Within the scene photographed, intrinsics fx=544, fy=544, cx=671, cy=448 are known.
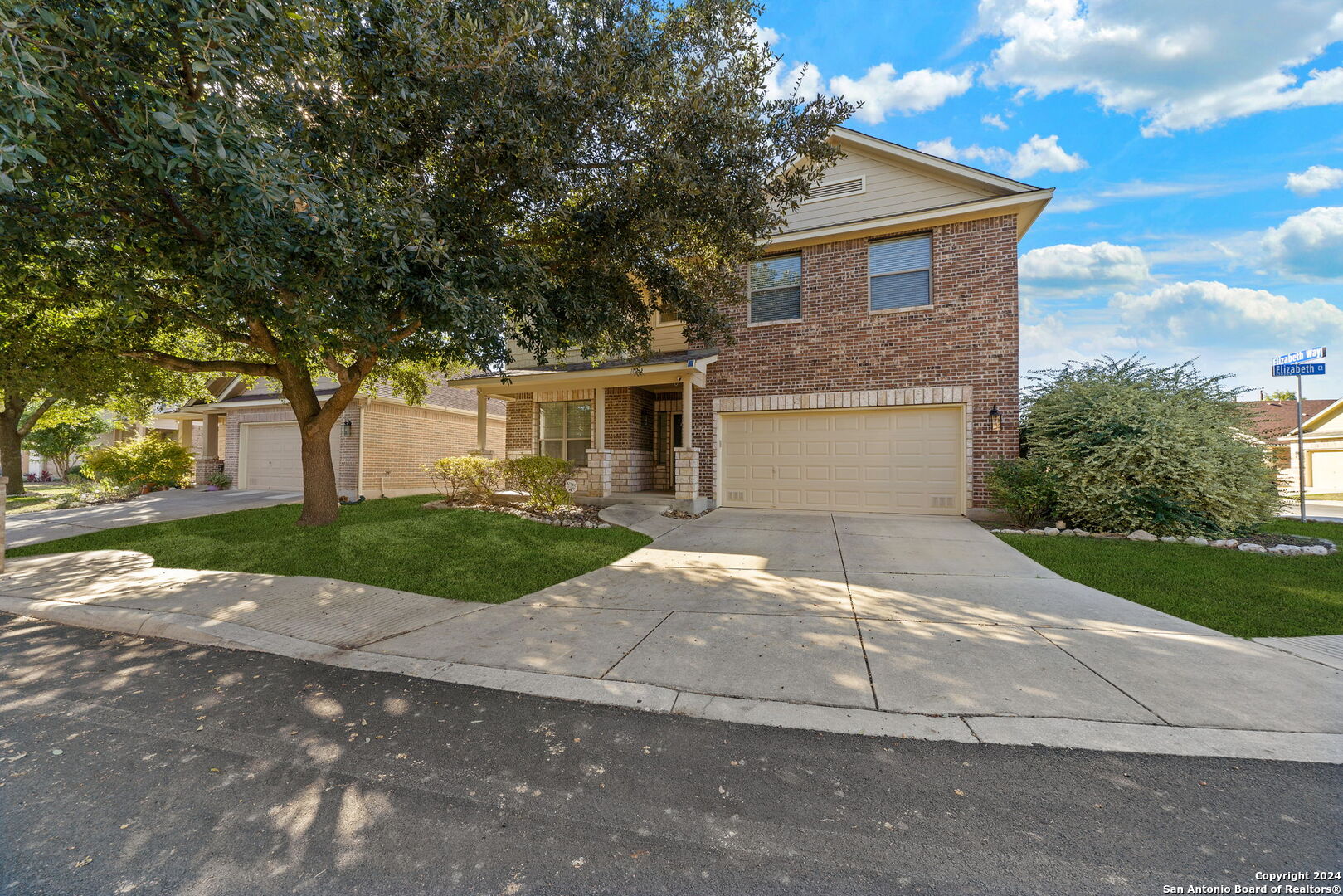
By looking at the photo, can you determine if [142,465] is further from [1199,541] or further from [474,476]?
[1199,541]

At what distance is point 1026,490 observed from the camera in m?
9.09

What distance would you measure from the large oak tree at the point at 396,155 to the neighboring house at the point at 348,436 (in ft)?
23.9

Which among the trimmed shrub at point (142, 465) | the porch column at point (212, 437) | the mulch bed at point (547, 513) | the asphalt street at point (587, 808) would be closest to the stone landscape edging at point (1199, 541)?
the asphalt street at point (587, 808)

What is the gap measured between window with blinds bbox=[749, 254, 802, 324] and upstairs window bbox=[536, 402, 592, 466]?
4.93 metres

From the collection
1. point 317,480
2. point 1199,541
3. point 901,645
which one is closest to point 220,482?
point 317,480

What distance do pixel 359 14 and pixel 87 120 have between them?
252cm

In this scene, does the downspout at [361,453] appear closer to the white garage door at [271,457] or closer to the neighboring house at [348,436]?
the neighboring house at [348,436]

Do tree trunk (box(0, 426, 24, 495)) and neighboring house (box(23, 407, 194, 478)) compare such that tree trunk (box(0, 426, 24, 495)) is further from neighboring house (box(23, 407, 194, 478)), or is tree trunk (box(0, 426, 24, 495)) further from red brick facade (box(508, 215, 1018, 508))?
red brick facade (box(508, 215, 1018, 508))

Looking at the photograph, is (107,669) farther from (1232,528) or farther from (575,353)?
(1232,528)

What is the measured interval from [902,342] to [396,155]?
366 inches

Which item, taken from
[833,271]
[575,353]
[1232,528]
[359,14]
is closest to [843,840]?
[359,14]

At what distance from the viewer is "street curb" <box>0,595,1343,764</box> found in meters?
2.90

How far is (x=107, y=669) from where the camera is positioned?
13.5 ft

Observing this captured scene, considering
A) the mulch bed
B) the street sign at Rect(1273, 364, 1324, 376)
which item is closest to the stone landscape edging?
the street sign at Rect(1273, 364, 1324, 376)
